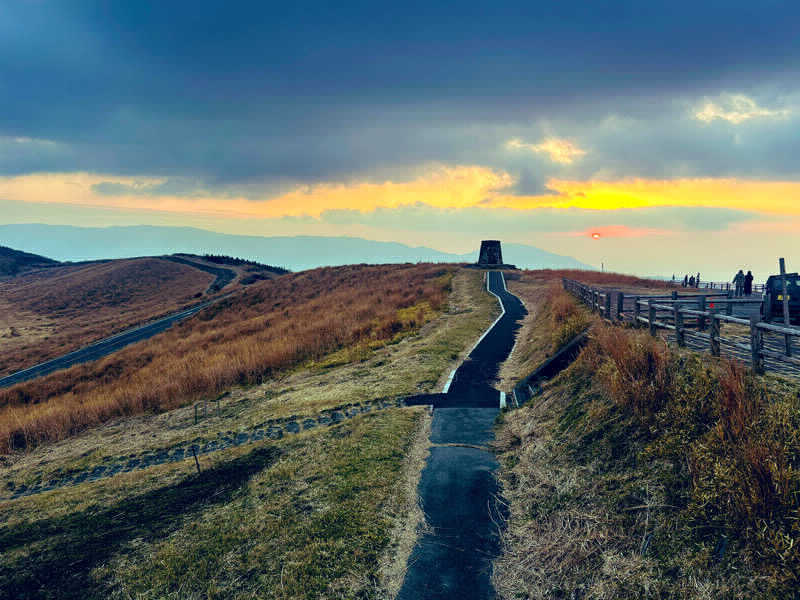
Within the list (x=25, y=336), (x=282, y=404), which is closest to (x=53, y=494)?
(x=282, y=404)

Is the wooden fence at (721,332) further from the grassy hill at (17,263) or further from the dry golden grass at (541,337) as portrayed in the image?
the grassy hill at (17,263)

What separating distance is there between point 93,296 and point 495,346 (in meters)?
79.0

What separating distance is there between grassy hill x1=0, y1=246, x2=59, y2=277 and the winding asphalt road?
8527 cm

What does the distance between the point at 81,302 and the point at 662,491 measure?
85.6 meters

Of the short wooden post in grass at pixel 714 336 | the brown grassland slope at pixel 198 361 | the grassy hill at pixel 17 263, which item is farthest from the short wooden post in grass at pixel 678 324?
the grassy hill at pixel 17 263

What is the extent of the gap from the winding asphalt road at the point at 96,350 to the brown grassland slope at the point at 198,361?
366 centimetres

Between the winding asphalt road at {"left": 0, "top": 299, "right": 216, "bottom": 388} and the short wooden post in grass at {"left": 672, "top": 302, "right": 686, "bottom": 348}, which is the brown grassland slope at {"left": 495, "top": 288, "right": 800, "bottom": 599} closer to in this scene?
the short wooden post in grass at {"left": 672, "top": 302, "right": 686, "bottom": 348}

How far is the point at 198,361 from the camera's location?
76.0ft

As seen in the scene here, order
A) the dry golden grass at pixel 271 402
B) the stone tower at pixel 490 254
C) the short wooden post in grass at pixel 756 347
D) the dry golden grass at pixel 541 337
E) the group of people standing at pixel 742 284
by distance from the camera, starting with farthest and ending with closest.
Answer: the stone tower at pixel 490 254
the group of people standing at pixel 742 284
the dry golden grass at pixel 541 337
the dry golden grass at pixel 271 402
the short wooden post in grass at pixel 756 347

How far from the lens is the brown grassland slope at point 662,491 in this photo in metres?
5.09

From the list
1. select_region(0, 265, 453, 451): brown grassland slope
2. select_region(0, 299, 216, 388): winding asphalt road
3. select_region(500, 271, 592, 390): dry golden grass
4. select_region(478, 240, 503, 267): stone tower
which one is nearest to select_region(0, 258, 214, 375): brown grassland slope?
select_region(0, 299, 216, 388): winding asphalt road

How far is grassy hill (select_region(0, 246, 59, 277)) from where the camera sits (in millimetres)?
105875

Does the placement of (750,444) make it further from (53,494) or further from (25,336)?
(25,336)

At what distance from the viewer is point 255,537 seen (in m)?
6.93
